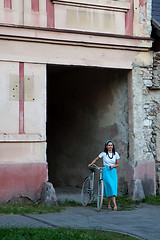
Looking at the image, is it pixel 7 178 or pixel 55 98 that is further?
pixel 55 98

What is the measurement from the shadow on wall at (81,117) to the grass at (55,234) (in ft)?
16.2

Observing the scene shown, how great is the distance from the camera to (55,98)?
52.5ft

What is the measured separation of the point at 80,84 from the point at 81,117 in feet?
3.39

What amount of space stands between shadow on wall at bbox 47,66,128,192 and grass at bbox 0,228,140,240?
16.2 feet

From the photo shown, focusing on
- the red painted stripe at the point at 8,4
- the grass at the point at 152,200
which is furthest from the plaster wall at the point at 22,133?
the grass at the point at 152,200

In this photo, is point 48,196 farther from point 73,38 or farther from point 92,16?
point 92,16

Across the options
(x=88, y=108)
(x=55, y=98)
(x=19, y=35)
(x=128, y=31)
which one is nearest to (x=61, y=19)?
(x=19, y=35)

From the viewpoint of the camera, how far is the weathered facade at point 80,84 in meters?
10.6

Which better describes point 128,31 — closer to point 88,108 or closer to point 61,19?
point 61,19

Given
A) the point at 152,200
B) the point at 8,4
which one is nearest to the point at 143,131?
the point at 152,200

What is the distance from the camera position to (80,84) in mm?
14469

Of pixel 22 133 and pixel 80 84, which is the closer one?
pixel 22 133

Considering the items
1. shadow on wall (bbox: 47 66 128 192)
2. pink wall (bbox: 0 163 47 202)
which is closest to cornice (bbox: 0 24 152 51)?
shadow on wall (bbox: 47 66 128 192)

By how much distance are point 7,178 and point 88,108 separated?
175 inches
